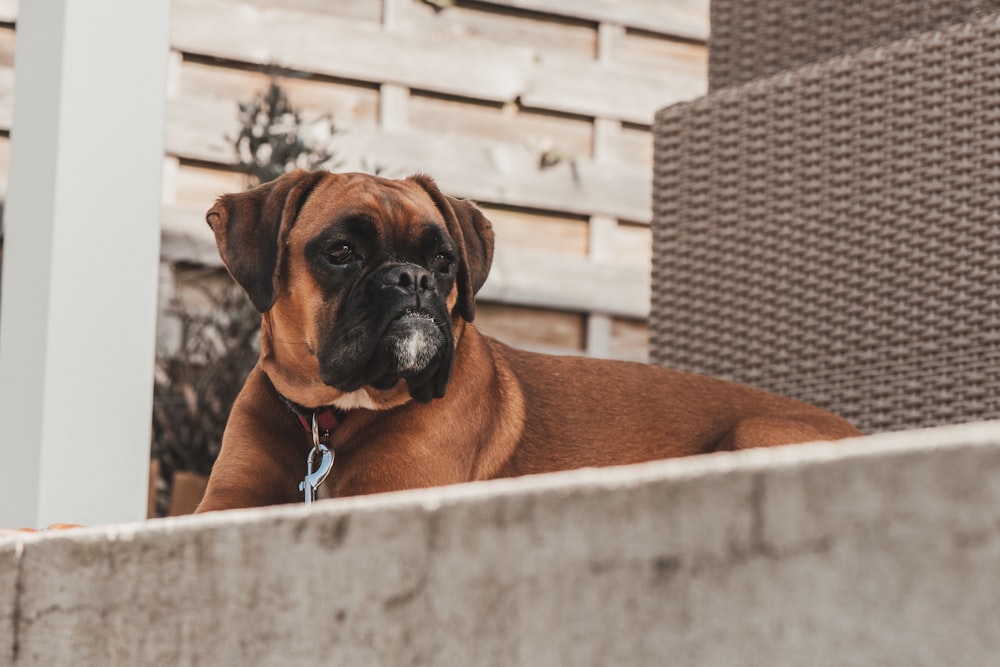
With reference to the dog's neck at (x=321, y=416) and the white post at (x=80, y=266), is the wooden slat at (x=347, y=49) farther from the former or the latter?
the dog's neck at (x=321, y=416)

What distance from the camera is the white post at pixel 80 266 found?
212 centimetres

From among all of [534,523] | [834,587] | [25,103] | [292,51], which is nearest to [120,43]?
[25,103]

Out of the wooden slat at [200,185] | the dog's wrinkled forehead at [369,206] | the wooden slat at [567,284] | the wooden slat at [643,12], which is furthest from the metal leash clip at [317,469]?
the wooden slat at [643,12]

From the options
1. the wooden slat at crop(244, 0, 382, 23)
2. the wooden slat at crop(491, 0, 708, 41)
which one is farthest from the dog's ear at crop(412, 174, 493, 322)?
the wooden slat at crop(491, 0, 708, 41)

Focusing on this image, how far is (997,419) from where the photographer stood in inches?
95.3

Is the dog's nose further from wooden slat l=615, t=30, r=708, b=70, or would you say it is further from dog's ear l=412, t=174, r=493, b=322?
wooden slat l=615, t=30, r=708, b=70

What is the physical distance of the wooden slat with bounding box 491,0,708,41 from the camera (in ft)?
17.5

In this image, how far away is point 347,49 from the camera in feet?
16.0

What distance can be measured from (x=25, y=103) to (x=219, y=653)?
152 cm

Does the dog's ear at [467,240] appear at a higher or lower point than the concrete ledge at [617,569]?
higher

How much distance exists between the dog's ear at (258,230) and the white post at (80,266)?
0.40ft

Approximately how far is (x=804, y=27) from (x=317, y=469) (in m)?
1.51

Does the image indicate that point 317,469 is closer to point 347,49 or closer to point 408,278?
point 408,278

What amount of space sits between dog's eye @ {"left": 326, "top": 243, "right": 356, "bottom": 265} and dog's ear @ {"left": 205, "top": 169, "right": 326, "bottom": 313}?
89 millimetres
